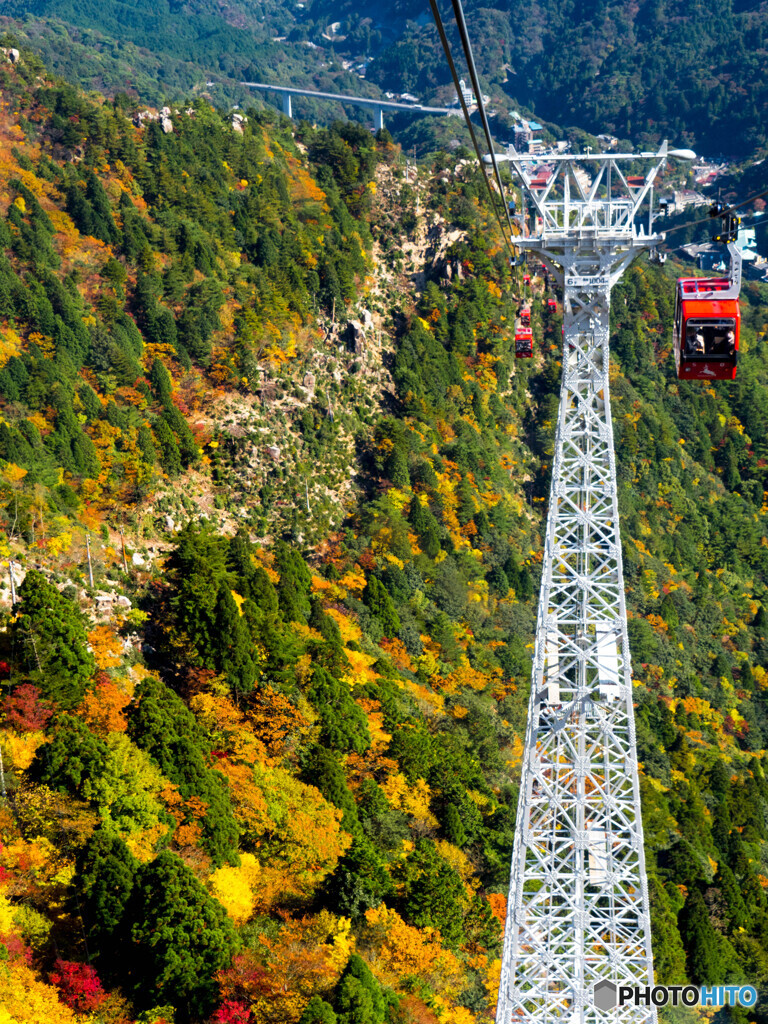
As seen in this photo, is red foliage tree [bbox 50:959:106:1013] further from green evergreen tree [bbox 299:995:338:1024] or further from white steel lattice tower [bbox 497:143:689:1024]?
Answer: white steel lattice tower [bbox 497:143:689:1024]

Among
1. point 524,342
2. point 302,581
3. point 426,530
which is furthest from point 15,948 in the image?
point 426,530

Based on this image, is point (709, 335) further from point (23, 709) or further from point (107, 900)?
point (23, 709)

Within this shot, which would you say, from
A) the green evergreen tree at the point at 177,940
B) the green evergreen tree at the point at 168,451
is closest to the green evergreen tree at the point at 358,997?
the green evergreen tree at the point at 177,940

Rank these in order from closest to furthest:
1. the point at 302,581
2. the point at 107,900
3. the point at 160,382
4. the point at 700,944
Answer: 1. the point at 107,900
2. the point at 700,944
3. the point at 302,581
4. the point at 160,382

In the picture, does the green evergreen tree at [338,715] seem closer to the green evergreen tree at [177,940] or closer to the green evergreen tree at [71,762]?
the green evergreen tree at [71,762]

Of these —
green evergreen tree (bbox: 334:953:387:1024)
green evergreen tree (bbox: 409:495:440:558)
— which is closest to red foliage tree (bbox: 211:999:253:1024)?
green evergreen tree (bbox: 334:953:387:1024)
